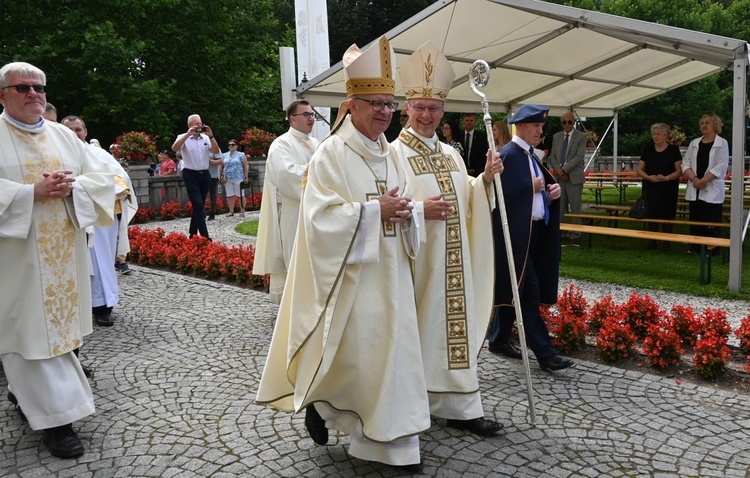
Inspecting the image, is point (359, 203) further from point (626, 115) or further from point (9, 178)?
point (626, 115)

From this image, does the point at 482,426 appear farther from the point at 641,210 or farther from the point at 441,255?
the point at 641,210

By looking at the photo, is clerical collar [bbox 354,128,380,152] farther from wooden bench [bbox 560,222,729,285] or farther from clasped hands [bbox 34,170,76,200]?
wooden bench [bbox 560,222,729,285]

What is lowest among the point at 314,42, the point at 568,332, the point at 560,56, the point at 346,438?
the point at 346,438

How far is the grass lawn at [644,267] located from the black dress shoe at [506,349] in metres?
3.03

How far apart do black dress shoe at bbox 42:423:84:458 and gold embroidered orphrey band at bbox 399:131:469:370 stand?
88.5 inches

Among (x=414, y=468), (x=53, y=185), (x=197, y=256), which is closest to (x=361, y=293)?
(x=414, y=468)

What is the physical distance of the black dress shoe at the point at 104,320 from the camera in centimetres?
663

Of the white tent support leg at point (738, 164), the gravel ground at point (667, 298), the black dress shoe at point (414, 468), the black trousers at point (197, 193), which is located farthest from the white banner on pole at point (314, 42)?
the black dress shoe at point (414, 468)

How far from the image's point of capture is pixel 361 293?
3.35 meters

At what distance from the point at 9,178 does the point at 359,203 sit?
2167mm

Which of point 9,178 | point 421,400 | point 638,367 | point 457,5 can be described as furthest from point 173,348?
point 457,5

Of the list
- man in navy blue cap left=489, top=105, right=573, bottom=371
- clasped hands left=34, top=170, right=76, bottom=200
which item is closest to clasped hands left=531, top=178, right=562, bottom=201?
man in navy blue cap left=489, top=105, right=573, bottom=371

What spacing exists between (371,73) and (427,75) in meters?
0.58

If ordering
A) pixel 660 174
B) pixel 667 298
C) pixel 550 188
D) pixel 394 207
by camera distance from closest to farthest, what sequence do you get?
pixel 394 207, pixel 550 188, pixel 667 298, pixel 660 174
